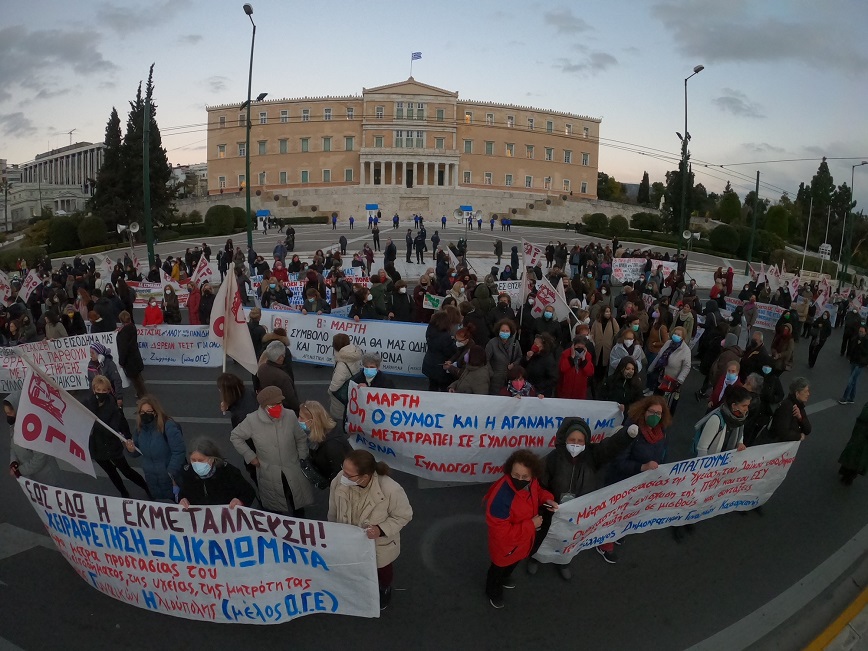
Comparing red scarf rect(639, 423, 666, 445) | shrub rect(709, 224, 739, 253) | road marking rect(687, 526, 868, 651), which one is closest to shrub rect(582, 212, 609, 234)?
shrub rect(709, 224, 739, 253)

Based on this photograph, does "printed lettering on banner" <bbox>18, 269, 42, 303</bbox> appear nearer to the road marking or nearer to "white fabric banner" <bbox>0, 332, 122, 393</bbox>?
"white fabric banner" <bbox>0, 332, 122, 393</bbox>

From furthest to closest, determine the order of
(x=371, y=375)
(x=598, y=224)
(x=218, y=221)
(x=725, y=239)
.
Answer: (x=598, y=224) < (x=725, y=239) < (x=218, y=221) < (x=371, y=375)

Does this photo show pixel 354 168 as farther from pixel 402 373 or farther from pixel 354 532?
pixel 354 532

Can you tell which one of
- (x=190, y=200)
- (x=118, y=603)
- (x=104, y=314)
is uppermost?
(x=190, y=200)

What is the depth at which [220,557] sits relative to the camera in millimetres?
3957

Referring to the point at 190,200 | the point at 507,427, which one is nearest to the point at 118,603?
the point at 507,427

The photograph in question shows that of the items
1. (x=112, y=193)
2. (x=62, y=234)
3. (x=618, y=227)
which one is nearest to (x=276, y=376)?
(x=62, y=234)

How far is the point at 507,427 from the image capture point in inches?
234

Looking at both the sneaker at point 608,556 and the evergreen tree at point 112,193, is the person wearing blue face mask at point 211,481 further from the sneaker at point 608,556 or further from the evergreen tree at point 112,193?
the evergreen tree at point 112,193

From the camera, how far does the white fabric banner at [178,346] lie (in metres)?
10.9

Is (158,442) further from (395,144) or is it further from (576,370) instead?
(395,144)

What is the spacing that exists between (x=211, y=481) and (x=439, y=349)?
3.87 m

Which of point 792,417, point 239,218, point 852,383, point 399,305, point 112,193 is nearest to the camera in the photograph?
point 792,417

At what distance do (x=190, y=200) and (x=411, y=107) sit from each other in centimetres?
3241
